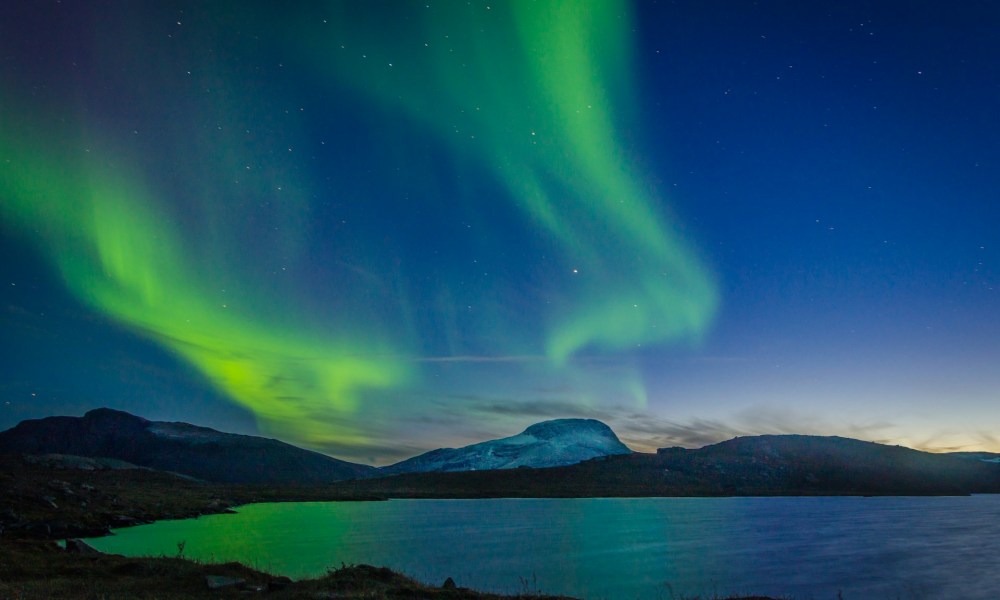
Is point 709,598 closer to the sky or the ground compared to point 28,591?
closer to the ground

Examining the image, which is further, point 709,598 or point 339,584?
point 709,598

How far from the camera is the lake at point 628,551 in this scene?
33.2 meters

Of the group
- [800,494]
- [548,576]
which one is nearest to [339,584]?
[548,576]

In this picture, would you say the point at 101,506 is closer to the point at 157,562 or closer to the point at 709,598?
the point at 157,562

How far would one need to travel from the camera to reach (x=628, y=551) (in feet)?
156

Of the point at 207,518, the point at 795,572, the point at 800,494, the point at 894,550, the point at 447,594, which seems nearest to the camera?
the point at 447,594

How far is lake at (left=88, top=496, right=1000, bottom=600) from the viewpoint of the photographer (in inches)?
1308

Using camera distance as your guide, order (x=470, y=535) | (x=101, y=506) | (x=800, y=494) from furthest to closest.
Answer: (x=800, y=494)
(x=101, y=506)
(x=470, y=535)

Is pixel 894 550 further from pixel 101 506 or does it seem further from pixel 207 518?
pixel 101 506

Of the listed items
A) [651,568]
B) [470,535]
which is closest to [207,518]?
[470,535]

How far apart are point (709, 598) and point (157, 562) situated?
2539 centimetres

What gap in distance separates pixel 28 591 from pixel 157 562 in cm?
723

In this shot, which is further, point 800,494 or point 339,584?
point 800,494

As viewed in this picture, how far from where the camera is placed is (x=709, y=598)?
28312 millimetres
